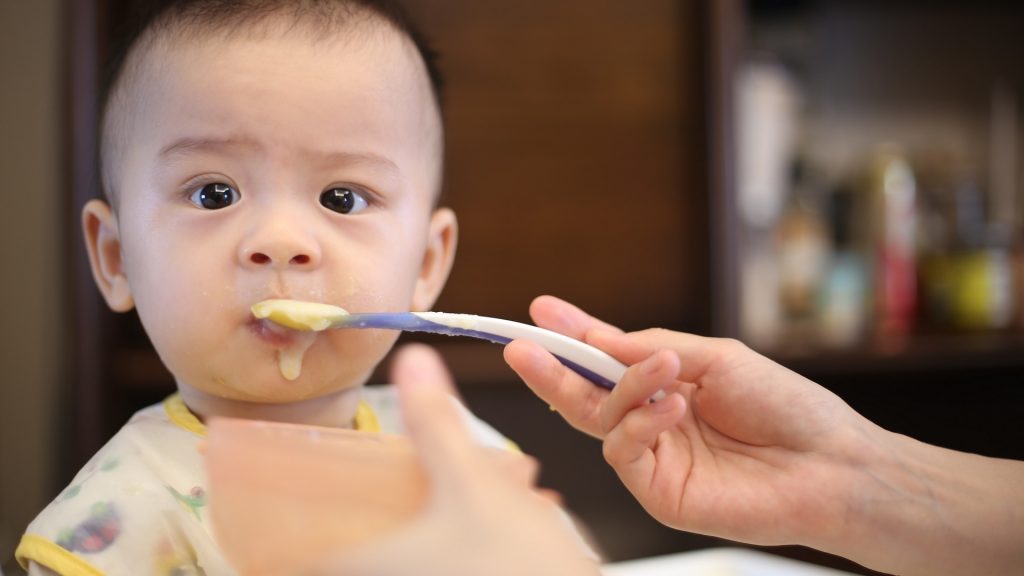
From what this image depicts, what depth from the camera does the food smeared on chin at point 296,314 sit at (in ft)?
1.38

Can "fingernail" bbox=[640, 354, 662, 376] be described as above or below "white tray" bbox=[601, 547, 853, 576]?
above

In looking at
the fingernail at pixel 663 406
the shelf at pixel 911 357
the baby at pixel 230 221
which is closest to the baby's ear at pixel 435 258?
the baby at pixel 230 221

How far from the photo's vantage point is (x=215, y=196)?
0.44 metres

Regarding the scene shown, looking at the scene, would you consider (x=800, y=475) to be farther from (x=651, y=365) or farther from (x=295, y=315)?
(x=295, y=315)

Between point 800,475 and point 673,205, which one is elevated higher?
point 673,205

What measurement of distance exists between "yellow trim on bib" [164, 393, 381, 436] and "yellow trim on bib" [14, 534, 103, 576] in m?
0.09

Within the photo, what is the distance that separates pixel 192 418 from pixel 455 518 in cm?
22

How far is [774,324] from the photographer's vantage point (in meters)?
1.28

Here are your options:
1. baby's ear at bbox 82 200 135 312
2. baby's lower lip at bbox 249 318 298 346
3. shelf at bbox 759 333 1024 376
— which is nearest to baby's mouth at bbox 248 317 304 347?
baby's lower lip at bbox 249 318 298 346

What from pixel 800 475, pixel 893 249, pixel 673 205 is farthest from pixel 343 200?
pixel 893 249

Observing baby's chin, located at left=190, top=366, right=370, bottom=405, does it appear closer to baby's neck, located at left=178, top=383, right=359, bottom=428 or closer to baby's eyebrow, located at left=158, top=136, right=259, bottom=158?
baby's neck, located at left=178, top=383, right=359, bottom=428

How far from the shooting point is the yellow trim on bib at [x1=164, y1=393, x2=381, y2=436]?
0.46 meters

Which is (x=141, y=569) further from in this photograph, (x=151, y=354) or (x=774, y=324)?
(x=774, y=324)

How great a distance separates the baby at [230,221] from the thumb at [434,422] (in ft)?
0.42
